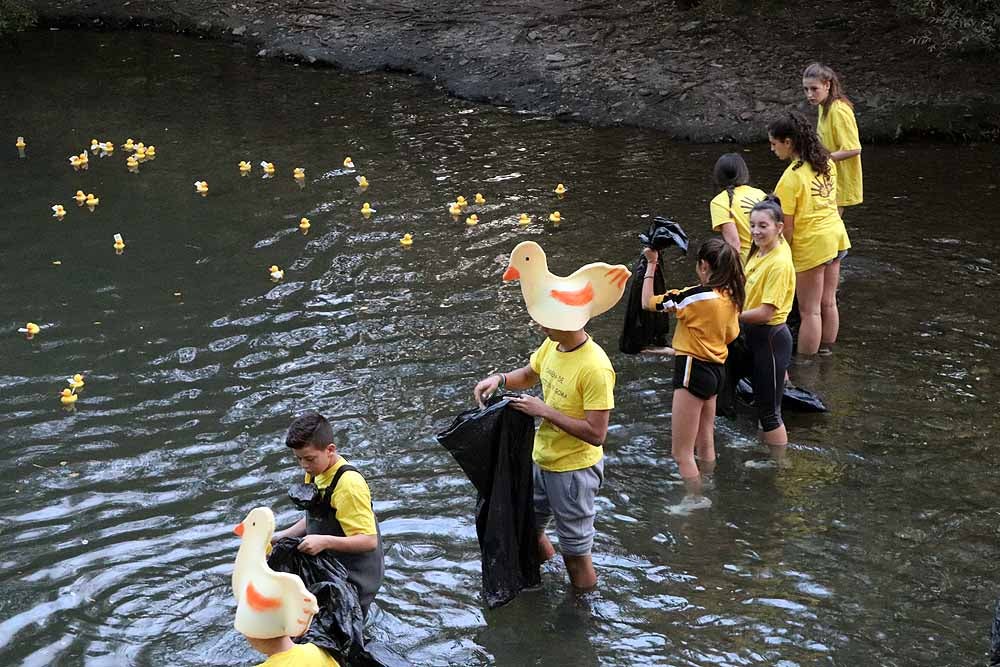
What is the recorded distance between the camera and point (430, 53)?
1742 cm

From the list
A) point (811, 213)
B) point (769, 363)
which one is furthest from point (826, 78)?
point (769, 363)

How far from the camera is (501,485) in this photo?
18.1 ft

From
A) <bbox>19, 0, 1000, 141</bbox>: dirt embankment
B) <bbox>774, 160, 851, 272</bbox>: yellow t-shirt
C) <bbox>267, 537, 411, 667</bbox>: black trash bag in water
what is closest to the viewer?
<bbox>267, 537, 411, 667</bbox>: black trash bag in water

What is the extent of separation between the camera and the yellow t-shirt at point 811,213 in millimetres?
7930

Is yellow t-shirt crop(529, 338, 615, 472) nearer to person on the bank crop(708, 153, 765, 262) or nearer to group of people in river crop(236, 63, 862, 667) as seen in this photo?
group of people in river crop(236, 63, 862, 667)

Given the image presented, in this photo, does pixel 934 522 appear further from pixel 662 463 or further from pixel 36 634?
pixel 36 634

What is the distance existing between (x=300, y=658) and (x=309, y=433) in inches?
46.9

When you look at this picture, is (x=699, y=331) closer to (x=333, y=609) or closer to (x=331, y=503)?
(x=331, y=503)

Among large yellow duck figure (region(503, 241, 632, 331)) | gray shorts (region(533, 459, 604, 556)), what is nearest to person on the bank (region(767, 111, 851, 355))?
large yellow duck figure (region(503, 241, 632, 331))

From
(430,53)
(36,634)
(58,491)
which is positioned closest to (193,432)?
(58,491)

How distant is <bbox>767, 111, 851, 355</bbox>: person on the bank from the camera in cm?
778

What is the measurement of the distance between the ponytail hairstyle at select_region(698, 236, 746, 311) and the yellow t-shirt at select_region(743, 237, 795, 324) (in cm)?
55

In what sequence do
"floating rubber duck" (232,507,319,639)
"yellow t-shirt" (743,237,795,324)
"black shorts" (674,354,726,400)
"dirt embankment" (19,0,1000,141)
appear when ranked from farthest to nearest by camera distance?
1. "dirt embankment" (19,0,1000,141)
2. "yellow t-shirt" (743,237,795,324)
3. "black shorts" (674,354,726,400)
4. "floating rubber duck" (232,507,319,639)

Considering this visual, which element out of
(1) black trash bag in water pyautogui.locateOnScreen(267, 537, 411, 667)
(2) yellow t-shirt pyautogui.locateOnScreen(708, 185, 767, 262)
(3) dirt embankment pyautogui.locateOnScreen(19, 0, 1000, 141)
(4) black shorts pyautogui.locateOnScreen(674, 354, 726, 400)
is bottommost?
(1) black trash bag in water pyautogui.locateOnScreen(267, 537, 411, 667)
